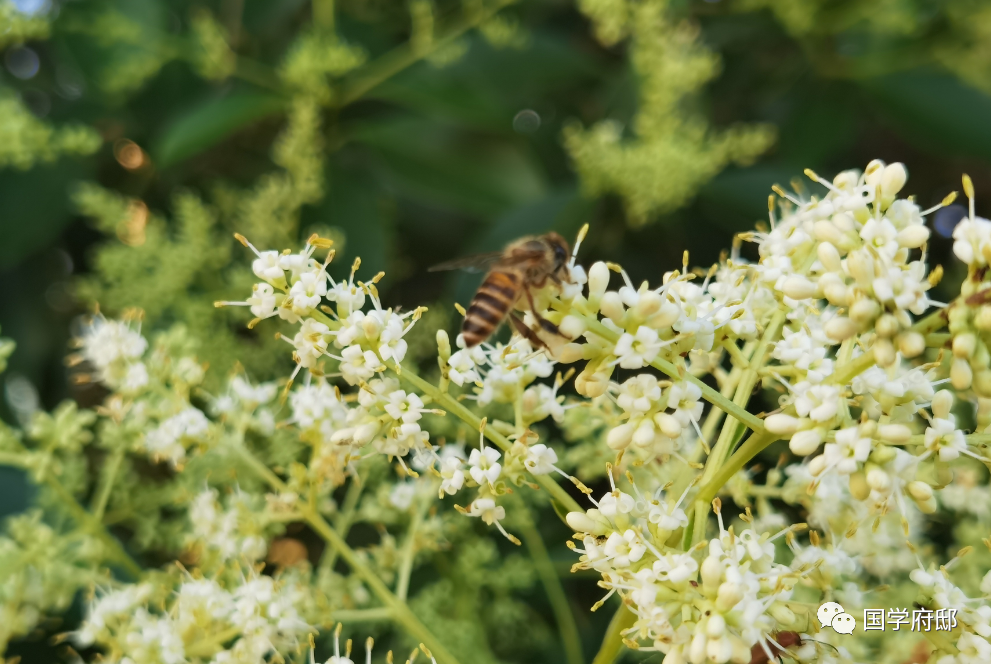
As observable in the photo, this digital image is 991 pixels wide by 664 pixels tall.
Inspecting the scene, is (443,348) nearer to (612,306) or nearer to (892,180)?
(612,306)

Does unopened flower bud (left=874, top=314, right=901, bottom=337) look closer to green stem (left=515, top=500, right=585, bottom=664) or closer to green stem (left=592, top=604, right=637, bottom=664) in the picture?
green stem (left=592, top=604, right=637, bottom=664)

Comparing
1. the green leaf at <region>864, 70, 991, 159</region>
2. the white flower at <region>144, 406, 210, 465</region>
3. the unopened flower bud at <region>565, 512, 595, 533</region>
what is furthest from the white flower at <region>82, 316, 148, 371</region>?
the green leaf at <region>864, 70, 991, 159</region>

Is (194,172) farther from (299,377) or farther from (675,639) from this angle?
(675,639)

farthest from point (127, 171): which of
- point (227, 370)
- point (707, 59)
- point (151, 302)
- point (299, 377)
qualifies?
point (707, 59)

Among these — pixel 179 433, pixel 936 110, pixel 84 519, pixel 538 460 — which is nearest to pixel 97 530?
pixel 84 519

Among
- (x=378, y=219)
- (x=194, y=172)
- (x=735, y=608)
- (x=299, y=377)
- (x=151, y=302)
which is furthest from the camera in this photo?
(x=194, y=172)

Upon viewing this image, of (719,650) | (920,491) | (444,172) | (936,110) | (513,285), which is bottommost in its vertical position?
(719,650)
